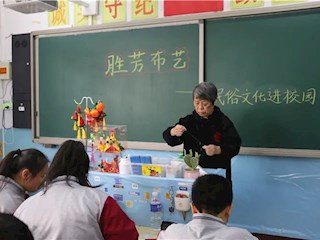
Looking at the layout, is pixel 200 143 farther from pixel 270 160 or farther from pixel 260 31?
pixel 260 31

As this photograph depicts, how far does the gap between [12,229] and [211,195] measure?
0.83 meters

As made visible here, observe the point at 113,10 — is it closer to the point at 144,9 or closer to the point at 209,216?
the point at 144,9

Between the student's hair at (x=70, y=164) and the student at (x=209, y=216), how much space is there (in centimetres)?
41

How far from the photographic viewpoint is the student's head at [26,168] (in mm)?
1608

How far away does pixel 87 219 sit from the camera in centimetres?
136

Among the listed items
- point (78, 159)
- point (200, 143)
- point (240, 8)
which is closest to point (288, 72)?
point (240, 8)

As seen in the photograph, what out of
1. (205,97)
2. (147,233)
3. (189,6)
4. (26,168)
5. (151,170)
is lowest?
(147,233)

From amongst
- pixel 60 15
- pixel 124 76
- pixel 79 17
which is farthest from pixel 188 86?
pixel 60 15

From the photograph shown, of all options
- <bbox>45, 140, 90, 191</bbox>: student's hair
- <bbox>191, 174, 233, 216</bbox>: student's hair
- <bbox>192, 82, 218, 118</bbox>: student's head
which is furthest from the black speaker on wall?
<bbox>191, 174, 233, 216</bbox>: student's hair

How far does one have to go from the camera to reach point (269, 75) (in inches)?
105

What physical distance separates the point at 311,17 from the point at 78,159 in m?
1.92

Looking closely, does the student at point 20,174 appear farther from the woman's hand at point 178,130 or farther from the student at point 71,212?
the woman's hand at point 178,130

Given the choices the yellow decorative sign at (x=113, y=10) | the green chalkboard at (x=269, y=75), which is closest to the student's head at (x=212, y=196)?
the green chalkboard at (x=269, y=75)

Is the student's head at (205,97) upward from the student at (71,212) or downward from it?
upward
